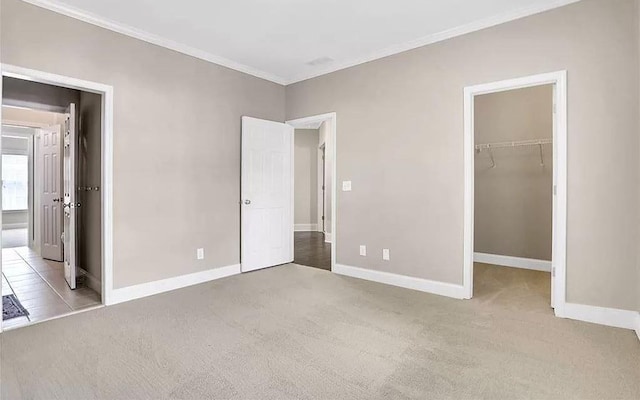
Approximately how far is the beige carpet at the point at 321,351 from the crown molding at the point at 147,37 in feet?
8.89

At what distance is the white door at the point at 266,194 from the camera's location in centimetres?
453

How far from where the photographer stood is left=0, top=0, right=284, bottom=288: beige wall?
2.96 metres

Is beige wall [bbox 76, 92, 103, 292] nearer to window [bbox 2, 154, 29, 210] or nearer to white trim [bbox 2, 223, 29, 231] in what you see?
white trim [bbox 2, 223, 29, 231]

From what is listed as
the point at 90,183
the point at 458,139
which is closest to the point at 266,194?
the point at 90,183

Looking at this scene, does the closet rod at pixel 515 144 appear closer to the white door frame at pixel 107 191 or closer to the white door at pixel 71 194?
the white door frame at pixel 107 191

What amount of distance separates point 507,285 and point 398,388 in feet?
8.86

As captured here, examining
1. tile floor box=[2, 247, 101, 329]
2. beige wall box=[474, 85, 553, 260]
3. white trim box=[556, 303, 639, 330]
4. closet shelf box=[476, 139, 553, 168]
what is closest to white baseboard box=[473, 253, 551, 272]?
beige wall box=[474, 85, 553, 260]

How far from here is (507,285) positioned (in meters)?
3.92

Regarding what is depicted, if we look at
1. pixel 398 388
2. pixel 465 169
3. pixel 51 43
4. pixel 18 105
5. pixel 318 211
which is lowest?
pixel 398 388

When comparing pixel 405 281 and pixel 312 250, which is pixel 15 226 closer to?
pixel 312 250

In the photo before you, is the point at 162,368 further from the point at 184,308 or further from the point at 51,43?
the point at 51,43

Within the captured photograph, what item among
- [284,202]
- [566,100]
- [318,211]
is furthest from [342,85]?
[318,211]

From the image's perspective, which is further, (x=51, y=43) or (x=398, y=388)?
(x=51, y=43)

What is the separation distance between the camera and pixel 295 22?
10.8ft
